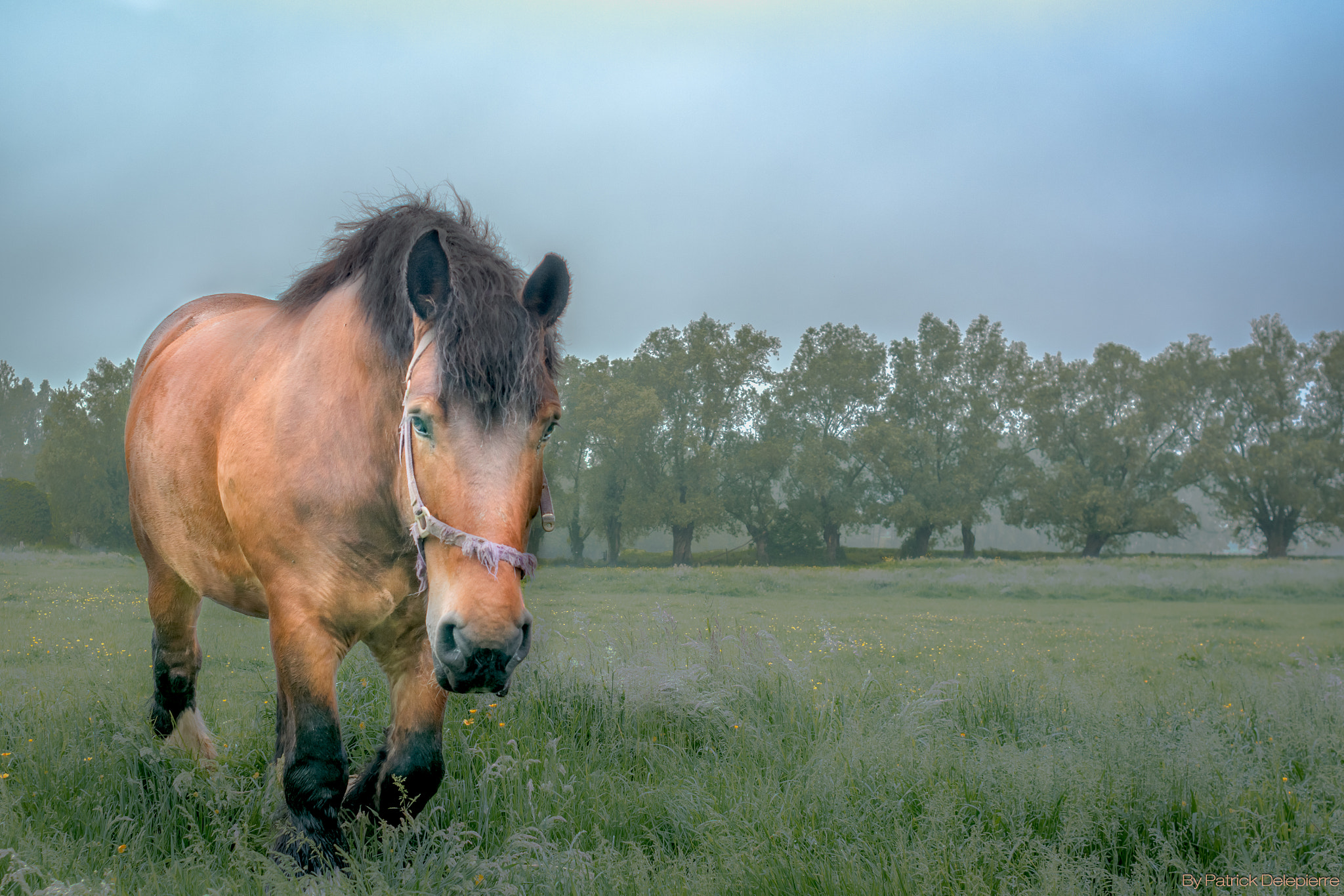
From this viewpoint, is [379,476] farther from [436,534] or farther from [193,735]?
[193,735]

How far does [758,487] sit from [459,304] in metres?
38.7

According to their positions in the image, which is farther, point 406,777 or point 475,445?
point 406,777

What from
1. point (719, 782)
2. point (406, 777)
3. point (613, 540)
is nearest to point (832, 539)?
point (613, 540)

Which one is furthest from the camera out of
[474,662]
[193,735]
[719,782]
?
[193,735]

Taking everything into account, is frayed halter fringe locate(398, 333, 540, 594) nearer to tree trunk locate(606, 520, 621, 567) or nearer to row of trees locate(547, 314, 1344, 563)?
row of trees locate(547, 314, 1344, 563)

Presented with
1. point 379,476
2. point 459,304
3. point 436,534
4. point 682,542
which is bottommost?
point 682,542

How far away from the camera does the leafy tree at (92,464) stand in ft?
116

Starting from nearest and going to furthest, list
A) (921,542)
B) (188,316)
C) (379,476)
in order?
(379,476), (188,316), (921,542)

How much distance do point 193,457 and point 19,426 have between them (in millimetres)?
59649

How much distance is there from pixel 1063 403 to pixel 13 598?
159ft

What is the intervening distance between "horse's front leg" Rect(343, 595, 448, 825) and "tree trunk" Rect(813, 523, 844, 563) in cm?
3834

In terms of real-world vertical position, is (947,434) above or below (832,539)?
above

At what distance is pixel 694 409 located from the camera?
1654 inches

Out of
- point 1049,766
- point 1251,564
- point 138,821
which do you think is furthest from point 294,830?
point 1251,564
